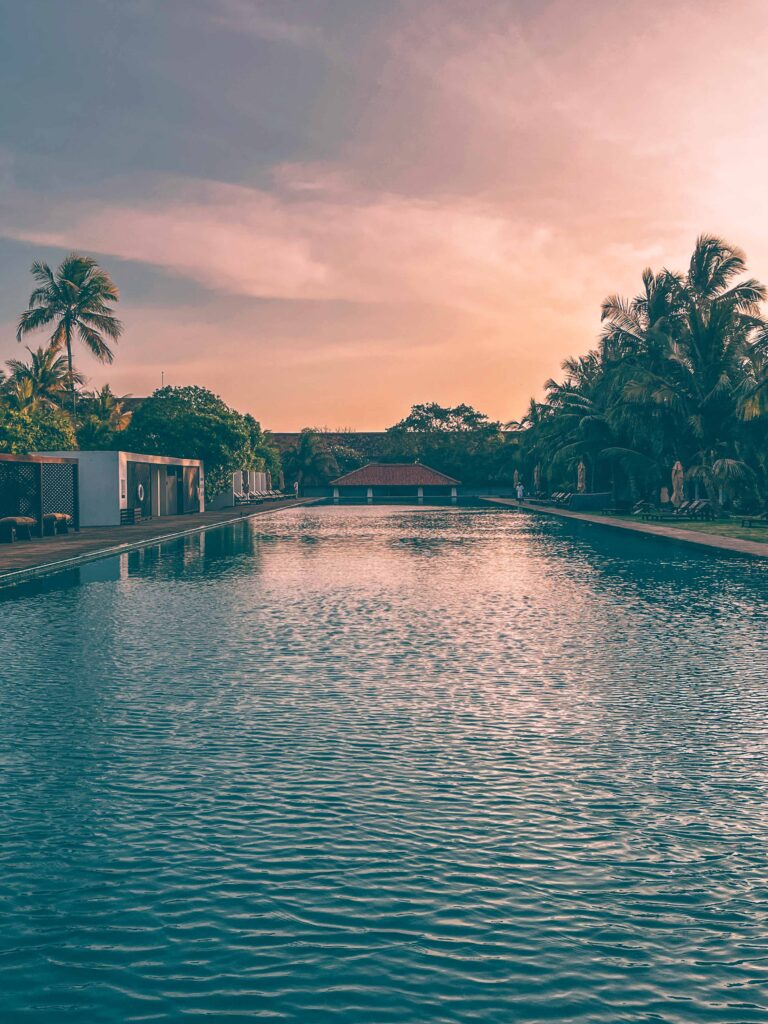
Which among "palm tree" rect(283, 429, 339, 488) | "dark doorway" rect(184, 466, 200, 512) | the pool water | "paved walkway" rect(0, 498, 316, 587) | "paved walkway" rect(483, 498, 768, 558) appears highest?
"palm tree" rect(283, 429, 339, 488)

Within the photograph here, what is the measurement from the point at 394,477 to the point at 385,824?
3784 inches

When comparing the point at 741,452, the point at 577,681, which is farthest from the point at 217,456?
the point at 577,681

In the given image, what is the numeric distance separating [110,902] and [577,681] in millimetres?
5722

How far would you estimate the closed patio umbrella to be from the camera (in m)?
47.4

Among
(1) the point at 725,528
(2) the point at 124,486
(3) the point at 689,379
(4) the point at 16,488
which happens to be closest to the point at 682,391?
(3) the point at 689,379

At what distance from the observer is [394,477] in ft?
333

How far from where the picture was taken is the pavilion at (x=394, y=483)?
100125 mm

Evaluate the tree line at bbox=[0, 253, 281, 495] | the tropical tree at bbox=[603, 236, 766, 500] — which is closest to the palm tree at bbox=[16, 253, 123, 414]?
the tree line at bbox=[0, 253, 281, 495]

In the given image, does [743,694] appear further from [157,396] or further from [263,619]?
[157,396]

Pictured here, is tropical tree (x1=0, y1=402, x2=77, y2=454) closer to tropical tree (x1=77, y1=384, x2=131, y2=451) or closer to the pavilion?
tropical tree (x1=77, y1=384, x2=131, y2=451)

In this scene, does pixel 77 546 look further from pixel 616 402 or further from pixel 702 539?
pixel 616 402

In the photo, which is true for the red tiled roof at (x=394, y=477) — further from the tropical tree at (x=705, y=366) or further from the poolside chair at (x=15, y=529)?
the poolside chair at (x=15, y=529)

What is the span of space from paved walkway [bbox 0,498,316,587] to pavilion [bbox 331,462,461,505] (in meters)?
57.7

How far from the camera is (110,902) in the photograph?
4.58 meters
